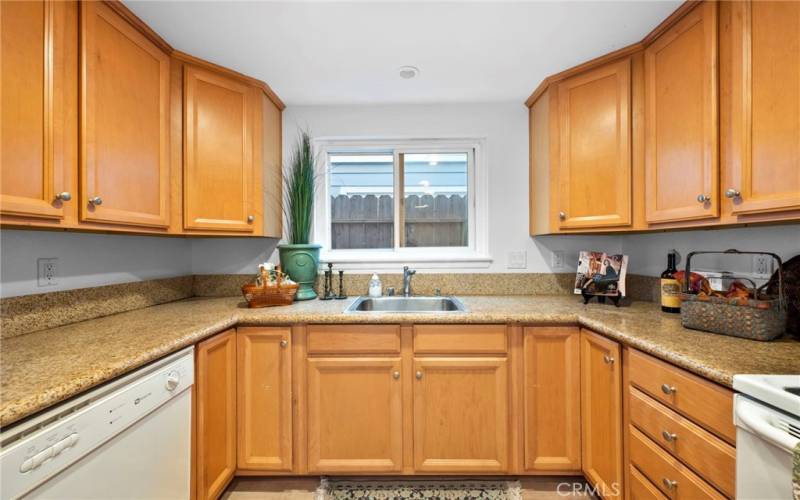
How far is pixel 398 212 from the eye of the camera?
224 cm

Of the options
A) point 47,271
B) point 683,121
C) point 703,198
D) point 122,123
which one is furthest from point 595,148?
point 47,271

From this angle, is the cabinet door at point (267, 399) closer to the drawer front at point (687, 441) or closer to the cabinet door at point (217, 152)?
the cabinet door at point (217, 152)

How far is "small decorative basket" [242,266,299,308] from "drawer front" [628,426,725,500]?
1.67 meters

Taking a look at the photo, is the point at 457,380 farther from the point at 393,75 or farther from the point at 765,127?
the point at 393,75

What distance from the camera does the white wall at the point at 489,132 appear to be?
83.9 inches

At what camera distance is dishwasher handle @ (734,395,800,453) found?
2.27ft

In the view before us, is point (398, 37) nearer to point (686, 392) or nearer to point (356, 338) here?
point (356, 338)

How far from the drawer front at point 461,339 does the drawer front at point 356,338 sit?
126 millimetres

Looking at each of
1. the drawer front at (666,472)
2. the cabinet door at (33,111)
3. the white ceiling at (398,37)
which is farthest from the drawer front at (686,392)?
the cabinet door at (33,111)

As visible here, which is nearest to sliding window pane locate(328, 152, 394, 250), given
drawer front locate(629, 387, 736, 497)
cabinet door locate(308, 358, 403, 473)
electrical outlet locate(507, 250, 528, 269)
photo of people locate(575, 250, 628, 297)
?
electrical outlet locate(507, 250, 528, 269)

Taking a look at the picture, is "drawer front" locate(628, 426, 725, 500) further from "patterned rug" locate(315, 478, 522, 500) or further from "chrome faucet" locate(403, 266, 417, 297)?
"chrome faucet" locate(403, 266, 417, 297)

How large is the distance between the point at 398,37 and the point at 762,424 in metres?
1.78

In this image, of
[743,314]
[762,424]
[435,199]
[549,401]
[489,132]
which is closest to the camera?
[762,424]

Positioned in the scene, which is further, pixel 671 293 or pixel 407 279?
pixel 407 279
